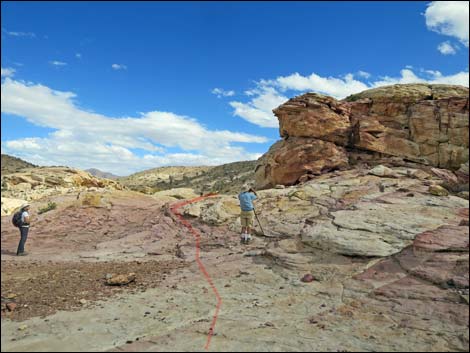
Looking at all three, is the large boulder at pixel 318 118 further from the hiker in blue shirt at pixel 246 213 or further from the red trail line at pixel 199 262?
the hiker in blue shirt at pixel 246 213

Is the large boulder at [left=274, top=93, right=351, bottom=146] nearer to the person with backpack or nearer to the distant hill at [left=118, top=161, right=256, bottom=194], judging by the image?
the person with backpack

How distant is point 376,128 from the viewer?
1909 centimetres

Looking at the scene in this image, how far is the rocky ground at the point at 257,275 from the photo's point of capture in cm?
514

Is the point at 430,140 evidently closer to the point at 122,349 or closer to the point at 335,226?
the point at 335,226

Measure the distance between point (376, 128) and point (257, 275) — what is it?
13518 millimetres

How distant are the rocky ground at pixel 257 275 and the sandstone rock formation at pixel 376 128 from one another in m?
5.26

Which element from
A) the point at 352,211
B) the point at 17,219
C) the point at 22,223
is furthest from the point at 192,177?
the point at 17,219

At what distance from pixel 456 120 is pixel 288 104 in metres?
8.29

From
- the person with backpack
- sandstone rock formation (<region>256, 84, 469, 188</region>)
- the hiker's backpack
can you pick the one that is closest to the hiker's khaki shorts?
the person with backpack

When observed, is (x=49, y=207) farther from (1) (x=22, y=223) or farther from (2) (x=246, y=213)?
(2) (x=246, y=213)

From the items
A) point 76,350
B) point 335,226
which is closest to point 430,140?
A: point 335,226

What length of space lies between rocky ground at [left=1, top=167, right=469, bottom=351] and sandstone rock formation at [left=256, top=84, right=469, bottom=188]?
17.3 ft

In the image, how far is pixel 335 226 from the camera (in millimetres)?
10008

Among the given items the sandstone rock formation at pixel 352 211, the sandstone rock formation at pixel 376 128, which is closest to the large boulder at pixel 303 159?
the sandstone rock formation at pixel 376 128
